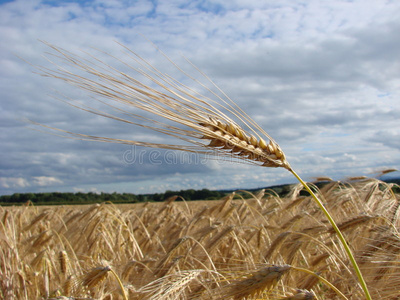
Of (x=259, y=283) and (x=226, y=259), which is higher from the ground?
(x=259, y=283)

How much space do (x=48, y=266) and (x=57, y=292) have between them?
87 cm

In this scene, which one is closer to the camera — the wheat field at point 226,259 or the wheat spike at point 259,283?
the wheat spike at point 259,283

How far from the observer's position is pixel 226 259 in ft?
13.0

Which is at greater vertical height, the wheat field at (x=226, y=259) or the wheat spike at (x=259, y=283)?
the wheat spike at (x=259, y=283)

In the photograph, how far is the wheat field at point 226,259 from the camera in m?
1.83

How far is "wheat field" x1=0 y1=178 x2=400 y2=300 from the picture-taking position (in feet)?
6.01

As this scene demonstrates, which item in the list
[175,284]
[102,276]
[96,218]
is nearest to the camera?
[175,284]

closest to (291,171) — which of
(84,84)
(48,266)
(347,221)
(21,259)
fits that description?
(84,84)

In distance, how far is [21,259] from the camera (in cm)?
412

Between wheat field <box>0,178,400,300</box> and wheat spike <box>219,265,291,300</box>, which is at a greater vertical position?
wheat spike <box>219,265,291,300</box>

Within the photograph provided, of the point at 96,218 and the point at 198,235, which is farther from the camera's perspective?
the point at 96,218

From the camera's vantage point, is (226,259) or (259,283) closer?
(259,283)

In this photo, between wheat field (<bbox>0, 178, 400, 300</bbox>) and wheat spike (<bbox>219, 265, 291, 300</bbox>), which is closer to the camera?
wheat spike (<bbox>219, 265, 291, 300</bbox>)

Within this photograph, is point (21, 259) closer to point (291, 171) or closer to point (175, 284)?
point (175, 284)
